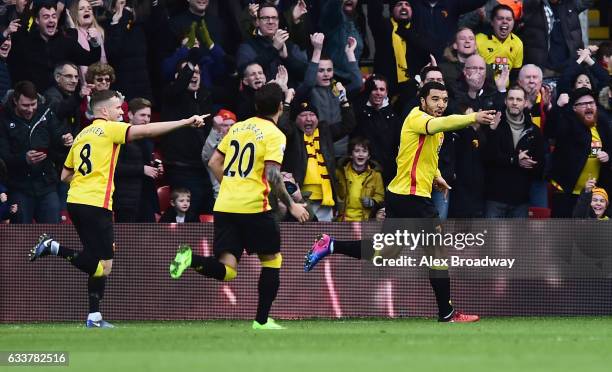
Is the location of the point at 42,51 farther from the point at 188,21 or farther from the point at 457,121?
the point at 457,121

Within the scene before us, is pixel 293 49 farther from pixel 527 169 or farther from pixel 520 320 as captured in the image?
pixel 520 320

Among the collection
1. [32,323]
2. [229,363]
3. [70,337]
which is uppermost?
[229,363]

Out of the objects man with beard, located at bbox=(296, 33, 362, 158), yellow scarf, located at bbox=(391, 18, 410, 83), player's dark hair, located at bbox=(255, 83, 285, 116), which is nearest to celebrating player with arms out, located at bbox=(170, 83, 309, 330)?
player's dark hair, located at bbox=(255, 83, 285, 116)

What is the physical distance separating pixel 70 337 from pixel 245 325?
110 inches

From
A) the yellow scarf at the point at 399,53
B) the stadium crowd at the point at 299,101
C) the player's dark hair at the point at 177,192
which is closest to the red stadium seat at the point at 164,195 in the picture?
the stadium crowd at the point at 299,101

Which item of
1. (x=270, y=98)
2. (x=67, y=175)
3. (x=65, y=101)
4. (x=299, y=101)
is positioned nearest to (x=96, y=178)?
(x=67, y=175)

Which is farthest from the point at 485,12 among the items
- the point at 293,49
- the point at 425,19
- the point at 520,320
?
the point at 520,320

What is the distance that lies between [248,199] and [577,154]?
232 inches

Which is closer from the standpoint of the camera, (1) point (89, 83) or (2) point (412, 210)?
(2) point (412, 210)

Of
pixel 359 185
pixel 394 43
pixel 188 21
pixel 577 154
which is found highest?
pixel 188 21

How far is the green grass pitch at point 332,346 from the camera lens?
34.5 feet

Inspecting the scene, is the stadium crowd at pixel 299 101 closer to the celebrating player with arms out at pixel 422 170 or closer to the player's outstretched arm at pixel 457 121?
the celebrating player with arms out at pixel 422 170

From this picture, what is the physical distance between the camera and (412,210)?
1550cm

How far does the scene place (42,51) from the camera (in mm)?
18203
